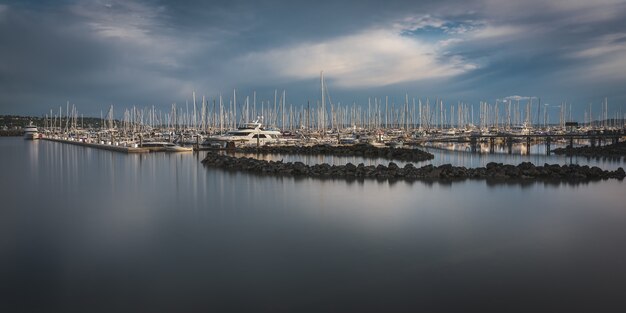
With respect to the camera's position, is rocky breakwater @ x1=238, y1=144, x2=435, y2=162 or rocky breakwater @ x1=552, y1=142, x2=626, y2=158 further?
rocky breakwater @ x1=552, y1=142, x2=626, y2=158

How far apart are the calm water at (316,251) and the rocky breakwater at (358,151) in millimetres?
19073

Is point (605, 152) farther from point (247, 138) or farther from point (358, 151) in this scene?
point (247, 138)

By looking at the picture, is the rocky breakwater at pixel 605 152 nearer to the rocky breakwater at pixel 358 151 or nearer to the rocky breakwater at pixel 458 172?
the rocky breakwater at pixel 358 151

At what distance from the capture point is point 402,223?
12773 millimetres

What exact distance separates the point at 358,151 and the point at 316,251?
110 ft

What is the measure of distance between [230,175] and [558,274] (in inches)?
754

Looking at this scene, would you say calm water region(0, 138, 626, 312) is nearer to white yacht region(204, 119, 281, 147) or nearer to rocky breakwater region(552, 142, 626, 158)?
rocky breakwater region(552, 142, 626, 158)

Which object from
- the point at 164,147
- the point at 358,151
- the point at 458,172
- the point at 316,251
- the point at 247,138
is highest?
the point at 247,138

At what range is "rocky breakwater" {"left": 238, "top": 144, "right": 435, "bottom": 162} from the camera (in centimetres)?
3809

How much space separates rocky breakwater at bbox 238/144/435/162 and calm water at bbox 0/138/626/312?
751 inches

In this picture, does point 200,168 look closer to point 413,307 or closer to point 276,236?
point 276,236

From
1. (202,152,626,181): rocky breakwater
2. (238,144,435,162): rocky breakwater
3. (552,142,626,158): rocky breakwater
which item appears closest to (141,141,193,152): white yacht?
(238,144,435,162): rocky breakwater

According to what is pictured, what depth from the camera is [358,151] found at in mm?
43031

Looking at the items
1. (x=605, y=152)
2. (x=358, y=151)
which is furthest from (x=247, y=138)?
(x=605, y=152)
